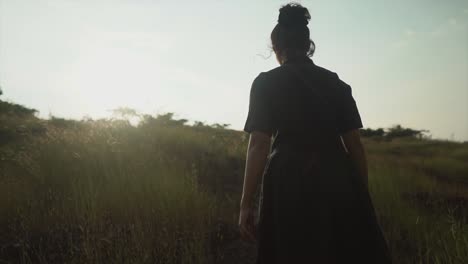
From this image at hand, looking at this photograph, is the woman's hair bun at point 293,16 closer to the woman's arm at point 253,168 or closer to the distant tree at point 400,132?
the woman's arm at point 253,168

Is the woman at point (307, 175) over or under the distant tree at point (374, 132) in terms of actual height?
under

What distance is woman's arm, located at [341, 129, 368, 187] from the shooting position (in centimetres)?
147

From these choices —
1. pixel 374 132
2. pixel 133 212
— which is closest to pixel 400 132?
pixel 374 132

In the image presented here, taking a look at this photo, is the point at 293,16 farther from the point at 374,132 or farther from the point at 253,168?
the point at 374,132

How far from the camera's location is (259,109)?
4.68 ft

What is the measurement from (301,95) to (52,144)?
4.35 meters

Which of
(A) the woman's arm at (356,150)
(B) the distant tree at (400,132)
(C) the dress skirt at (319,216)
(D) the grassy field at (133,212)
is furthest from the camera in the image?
(B) the distant tree at (400,132)

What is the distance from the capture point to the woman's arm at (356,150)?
147 cm

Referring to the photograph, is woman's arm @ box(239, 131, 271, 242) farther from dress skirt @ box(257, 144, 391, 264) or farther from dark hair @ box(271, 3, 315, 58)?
dark hair @ box(271, 3, 315, 58)

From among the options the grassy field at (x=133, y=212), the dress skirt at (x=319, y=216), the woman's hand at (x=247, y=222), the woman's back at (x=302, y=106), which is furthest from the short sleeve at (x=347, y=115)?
the grassy field at (x=133, y=212)

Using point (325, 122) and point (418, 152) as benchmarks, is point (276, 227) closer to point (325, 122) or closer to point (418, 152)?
point (325, 122)

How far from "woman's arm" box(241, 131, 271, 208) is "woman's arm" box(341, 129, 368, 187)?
0.43 meters

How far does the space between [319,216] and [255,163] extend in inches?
15.3

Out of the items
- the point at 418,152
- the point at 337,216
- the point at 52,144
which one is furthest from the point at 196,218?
the point at 418,152
